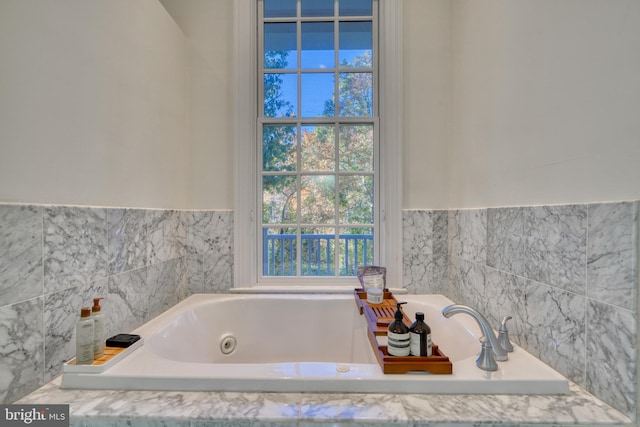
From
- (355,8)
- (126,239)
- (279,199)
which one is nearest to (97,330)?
(126,239)

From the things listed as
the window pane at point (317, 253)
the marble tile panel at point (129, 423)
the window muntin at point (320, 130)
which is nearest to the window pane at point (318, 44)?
the window muntin at point (320, 130)

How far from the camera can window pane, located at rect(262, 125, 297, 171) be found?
2033 mm

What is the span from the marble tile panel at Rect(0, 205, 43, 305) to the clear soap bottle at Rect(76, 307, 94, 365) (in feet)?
0.51

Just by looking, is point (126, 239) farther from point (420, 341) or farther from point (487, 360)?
point (487, 360)

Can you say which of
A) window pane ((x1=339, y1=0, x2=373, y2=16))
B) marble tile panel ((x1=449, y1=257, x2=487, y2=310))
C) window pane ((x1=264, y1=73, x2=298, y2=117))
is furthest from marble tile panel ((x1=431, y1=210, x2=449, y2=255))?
window pane ((x1=339, y1=0, x2=373, y2=16))

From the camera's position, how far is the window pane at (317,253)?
2029 millimetres

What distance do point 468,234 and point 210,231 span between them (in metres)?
1.64

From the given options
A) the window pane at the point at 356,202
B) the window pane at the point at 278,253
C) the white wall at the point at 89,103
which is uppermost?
the white wall at the point at 89,103

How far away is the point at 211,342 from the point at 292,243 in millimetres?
793

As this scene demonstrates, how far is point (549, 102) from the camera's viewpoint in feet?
3.51

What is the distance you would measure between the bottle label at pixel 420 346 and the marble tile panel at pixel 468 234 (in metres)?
0.71

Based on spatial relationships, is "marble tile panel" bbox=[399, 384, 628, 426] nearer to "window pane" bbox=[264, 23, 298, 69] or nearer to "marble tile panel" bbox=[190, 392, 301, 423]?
"marble tile panel" bbox=[190, 392, 301, 423]

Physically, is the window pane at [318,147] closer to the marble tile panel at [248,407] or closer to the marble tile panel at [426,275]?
the marble tile panel at [426,275]

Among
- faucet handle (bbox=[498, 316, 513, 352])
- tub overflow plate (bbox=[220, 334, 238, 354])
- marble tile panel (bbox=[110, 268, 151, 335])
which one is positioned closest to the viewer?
faucet handle (bbox=[498, 316, 513, 352])
